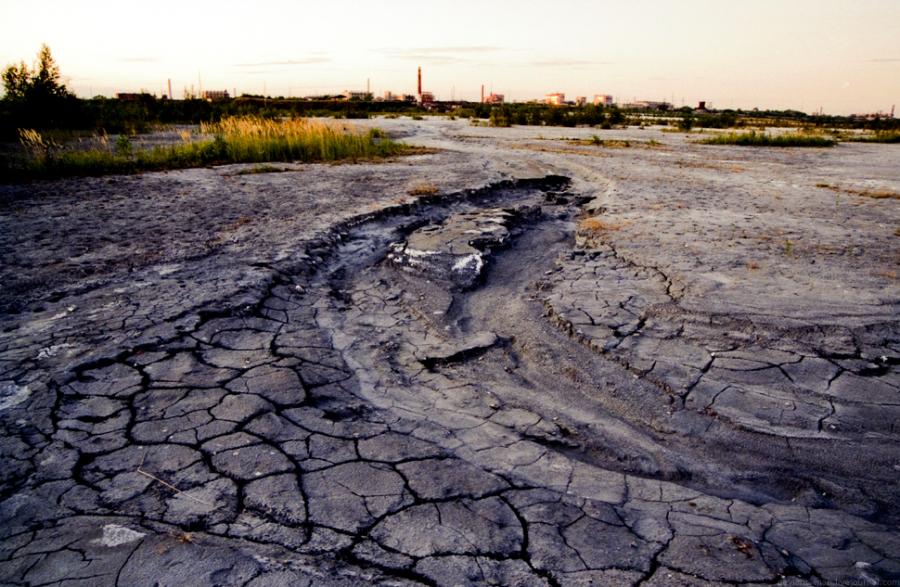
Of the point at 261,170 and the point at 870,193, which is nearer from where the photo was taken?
the point at 870,193

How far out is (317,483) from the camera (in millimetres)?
2305

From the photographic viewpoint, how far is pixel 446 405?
3045 mm

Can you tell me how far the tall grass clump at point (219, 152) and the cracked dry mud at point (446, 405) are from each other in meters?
4.68

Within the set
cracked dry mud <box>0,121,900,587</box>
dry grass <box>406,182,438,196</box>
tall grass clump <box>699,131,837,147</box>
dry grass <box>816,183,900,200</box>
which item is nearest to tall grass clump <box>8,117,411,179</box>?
dry grass <box>406,182,438,196</box>

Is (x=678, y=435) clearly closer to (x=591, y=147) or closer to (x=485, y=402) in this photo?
(x=485, y=402)

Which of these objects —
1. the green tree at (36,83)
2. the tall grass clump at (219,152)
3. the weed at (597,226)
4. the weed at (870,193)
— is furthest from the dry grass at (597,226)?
the green tree at (36,83)

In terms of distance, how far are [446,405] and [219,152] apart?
1122 cm

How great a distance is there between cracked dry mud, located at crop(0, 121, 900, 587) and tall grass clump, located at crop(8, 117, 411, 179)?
468cm

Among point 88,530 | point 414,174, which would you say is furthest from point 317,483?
point 414,174

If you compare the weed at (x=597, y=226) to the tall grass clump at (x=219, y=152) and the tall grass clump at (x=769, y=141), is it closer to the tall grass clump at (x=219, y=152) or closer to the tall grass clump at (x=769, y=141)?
the tall grass clump at (x=219, y=152)

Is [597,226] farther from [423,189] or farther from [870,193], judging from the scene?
[870,193]

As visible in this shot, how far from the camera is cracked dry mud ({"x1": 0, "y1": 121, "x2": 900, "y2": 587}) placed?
1.98 meters

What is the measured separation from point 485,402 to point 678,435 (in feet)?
3.32

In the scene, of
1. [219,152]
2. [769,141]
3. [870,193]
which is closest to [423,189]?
[219,152]
